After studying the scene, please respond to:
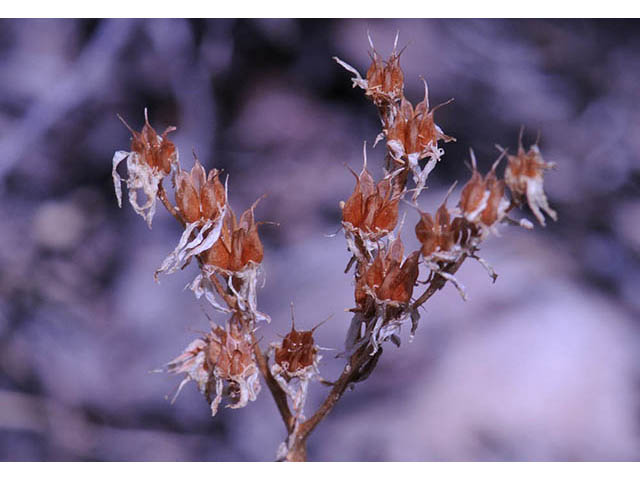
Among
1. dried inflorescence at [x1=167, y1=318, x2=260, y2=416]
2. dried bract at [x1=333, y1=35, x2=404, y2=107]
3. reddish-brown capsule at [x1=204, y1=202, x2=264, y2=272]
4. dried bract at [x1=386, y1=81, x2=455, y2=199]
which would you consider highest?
dried bract at [x1=333, y1=35, x2=404, y2=107]

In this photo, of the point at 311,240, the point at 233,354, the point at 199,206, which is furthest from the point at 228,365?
the point at 311,240

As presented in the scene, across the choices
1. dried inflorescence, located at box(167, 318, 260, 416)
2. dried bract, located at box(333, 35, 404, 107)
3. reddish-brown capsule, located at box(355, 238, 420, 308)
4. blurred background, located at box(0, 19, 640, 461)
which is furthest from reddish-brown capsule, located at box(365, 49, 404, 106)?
blurred background, located at box(0, 19, 640, 461)

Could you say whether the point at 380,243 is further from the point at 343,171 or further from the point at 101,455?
the point at 101,455

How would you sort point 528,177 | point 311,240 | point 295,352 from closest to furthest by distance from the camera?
1. point 528,177
2. point 295,352
3. point 311,240

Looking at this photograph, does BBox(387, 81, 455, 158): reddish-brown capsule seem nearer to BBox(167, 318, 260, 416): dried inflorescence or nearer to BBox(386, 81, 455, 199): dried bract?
BBox(386, 81, 455, 199): dried bract

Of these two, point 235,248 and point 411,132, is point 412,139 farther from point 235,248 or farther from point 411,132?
point 235,248

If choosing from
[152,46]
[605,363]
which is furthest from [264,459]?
[152,46]

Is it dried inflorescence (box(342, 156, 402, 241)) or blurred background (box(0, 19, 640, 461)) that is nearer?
dried inflorescence (box(342, 156, 402, 241))
